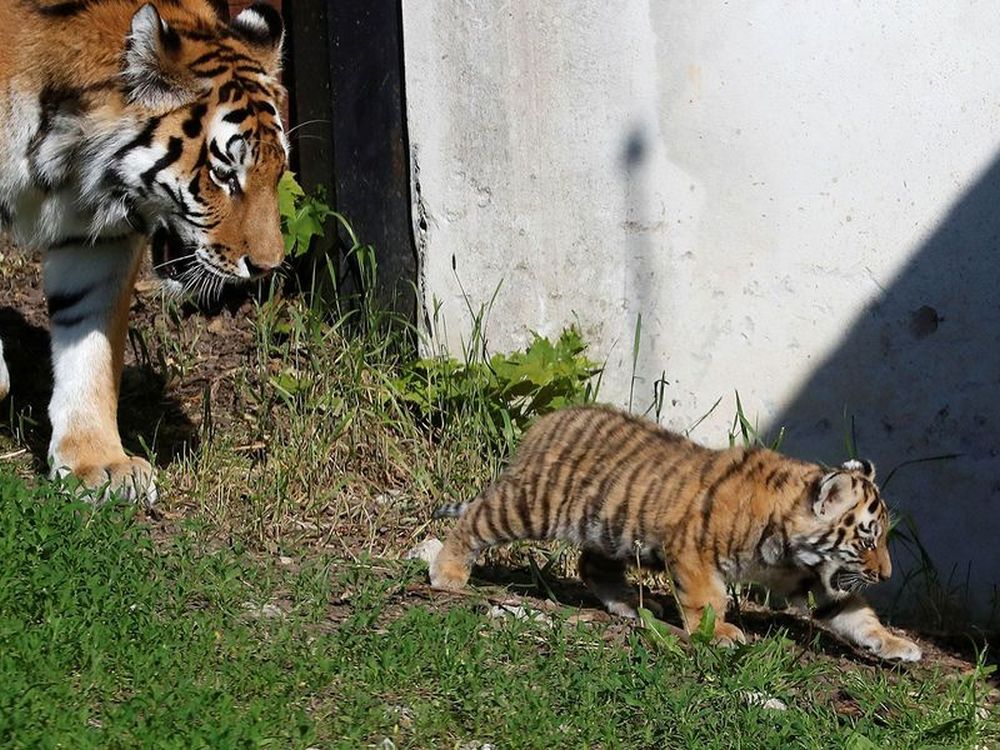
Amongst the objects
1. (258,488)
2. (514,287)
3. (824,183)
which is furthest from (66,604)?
(824,183)

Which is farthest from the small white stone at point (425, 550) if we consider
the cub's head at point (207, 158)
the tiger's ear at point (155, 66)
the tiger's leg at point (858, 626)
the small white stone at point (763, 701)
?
the tiger's ear at point (155, 66)

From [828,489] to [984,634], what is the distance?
110 cm

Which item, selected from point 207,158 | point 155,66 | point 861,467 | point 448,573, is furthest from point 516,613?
point 155,66

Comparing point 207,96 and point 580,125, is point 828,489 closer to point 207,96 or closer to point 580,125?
point 580,125

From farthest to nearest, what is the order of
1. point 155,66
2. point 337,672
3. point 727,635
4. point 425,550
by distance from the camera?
1. point 425,550
2. point 155,66
3. point 727,635
4. point 337,672

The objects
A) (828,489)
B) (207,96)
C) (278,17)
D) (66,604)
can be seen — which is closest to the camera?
(66,604)

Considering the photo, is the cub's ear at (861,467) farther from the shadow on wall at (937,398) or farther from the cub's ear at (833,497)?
the shadow on wall at (937,398)

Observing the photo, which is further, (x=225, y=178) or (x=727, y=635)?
(x=225, y=178)

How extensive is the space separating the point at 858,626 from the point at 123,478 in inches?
90.6

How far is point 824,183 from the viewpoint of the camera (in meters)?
5.29

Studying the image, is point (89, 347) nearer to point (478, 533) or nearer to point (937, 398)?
point (478, 533)

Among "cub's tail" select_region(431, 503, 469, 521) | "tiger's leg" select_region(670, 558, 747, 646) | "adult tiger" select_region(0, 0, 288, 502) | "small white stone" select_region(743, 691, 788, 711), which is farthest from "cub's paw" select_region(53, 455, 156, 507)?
"small white stone" select_region(743, 691, 788, 711)

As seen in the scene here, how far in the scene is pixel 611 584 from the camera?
481cm

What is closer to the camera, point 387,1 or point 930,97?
point 930,97
